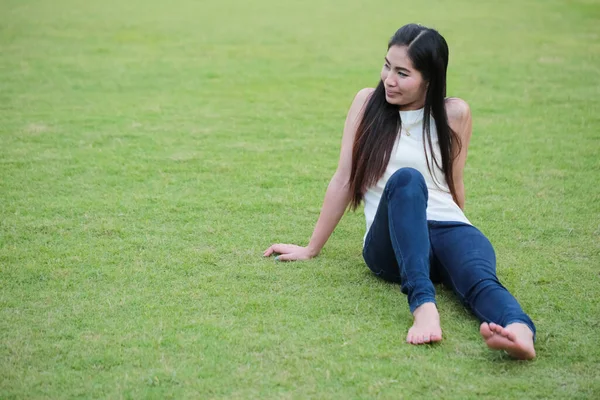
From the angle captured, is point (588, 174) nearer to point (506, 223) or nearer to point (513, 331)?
point (506, 223)

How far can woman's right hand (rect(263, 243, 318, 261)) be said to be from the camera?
4215 millimetres

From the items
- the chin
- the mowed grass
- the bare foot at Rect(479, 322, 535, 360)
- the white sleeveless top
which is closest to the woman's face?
the chin

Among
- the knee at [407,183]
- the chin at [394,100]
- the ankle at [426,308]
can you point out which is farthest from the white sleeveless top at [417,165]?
the ankle at [426,308]

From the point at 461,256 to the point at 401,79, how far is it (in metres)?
0.88

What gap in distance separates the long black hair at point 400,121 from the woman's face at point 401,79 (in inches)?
1.0

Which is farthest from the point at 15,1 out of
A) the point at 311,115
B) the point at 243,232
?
the point at 243,232

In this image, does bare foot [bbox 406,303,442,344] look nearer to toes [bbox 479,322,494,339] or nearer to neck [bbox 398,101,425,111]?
toes [bbox 479,322,494,339]

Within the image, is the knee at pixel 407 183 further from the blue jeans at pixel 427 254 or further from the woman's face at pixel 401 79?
the woman's face at pixel 401 79

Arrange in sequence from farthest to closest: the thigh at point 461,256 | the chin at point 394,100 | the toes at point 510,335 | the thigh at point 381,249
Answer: the chin at point 394,100
the thigh at point 381,249
the thigh at point 461,256
the toes at point 510,335

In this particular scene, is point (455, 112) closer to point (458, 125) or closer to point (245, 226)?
point (458, 125)

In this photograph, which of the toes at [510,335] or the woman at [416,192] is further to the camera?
the woman at [416,192]

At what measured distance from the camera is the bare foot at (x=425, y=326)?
10.8 feet

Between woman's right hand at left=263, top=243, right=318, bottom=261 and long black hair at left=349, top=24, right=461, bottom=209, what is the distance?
15.3 inches

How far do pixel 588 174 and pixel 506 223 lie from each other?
1.31m
